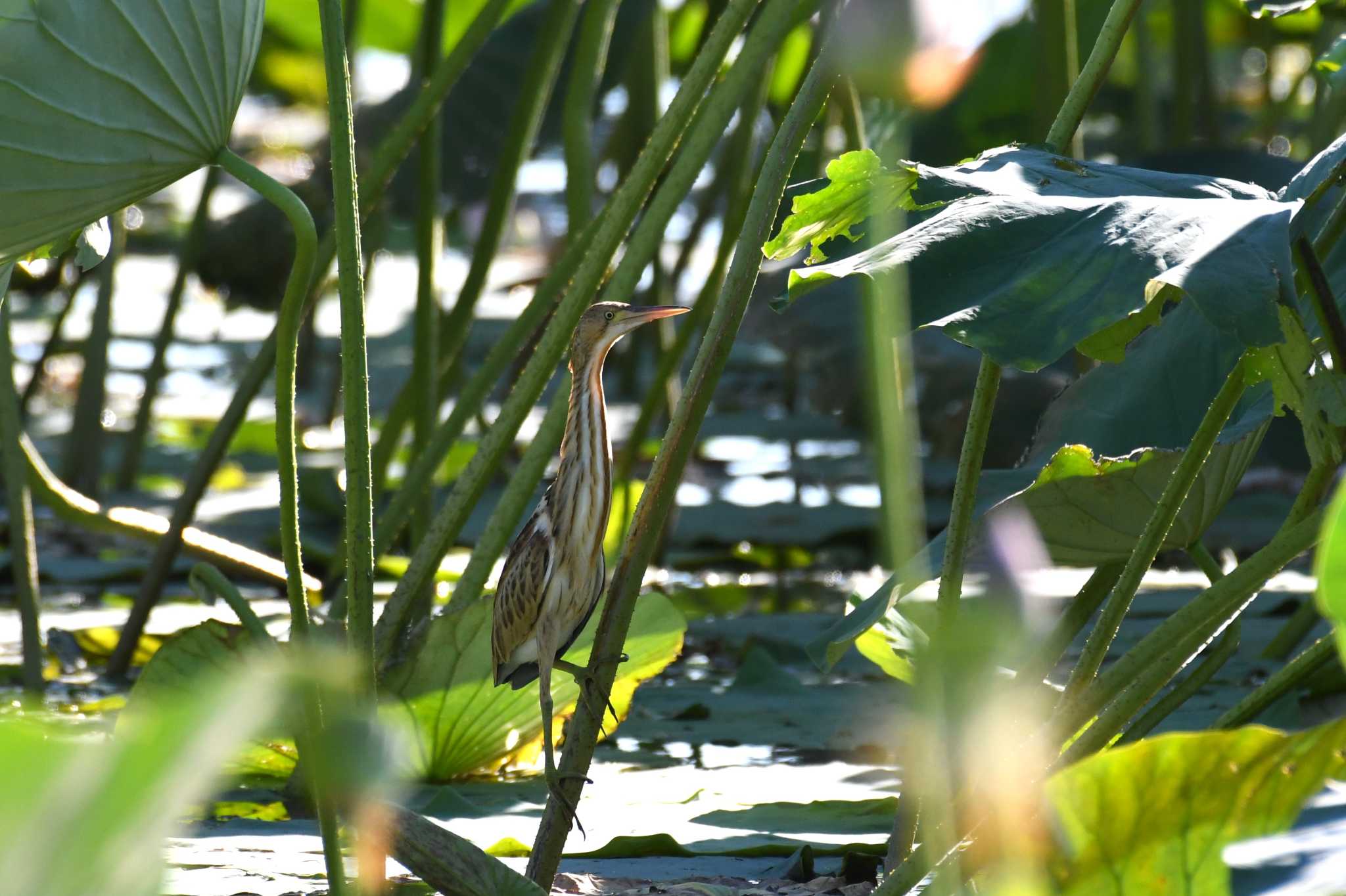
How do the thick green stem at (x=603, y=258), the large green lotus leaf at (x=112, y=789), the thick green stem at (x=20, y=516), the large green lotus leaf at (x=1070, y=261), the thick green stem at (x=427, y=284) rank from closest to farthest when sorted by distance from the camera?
1. the large green lotus leaf at (x=112, y=789)
2. the large green lotus leaf at (x=1070, y=261)
3. the thick green stem at (x=603, y=258)
4. the thick green stem at (x=20, y=516)
5. the thick green stem at (x=427, y=284)

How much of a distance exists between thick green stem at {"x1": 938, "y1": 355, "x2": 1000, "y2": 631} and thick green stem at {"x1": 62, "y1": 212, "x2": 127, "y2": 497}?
2378mm

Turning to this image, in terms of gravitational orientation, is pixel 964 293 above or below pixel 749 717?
below

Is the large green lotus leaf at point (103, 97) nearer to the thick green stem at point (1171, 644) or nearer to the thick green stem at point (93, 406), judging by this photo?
the thick green stem at point (1171, 644)

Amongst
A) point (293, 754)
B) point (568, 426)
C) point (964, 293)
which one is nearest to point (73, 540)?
point (293, 754)

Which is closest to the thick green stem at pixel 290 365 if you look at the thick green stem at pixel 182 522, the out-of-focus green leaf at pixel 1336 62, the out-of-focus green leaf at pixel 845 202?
the out-of-focus green leaf at pixel 845 202

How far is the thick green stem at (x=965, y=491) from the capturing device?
3.66 feet

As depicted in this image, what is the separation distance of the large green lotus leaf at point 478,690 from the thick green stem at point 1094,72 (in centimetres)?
77

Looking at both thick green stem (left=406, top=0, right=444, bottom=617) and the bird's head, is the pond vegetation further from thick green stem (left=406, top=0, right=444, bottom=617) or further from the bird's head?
the bird's head

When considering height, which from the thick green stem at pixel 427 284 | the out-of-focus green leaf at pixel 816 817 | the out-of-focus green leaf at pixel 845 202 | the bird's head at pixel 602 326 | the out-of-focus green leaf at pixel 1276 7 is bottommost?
the out-of-focus green leaf at pixel 816 817

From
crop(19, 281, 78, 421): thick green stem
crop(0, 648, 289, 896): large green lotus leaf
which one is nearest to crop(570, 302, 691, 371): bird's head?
crop(0, 648, 289, 896): large green lotus leaf

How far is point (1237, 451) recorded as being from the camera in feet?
4.50

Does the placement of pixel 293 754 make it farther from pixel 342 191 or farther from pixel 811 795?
pixel 342 191

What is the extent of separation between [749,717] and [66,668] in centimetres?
119

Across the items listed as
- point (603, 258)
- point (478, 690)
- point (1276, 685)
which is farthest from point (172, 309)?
point (1276, 685)
